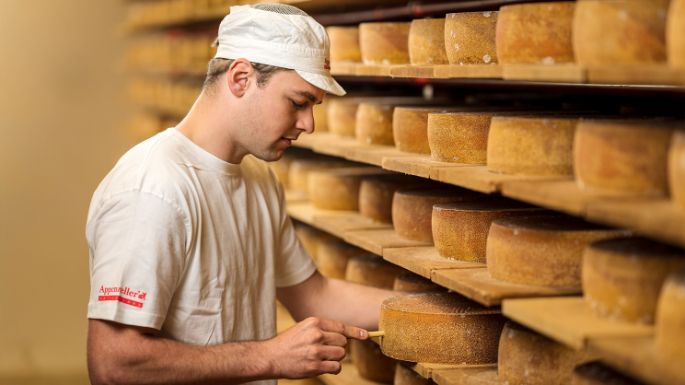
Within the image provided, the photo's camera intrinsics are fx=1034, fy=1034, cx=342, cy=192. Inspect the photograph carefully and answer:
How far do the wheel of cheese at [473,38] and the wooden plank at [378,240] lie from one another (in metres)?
0.54

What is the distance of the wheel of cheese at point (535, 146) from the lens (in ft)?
6.48

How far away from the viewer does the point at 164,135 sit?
2453 mm

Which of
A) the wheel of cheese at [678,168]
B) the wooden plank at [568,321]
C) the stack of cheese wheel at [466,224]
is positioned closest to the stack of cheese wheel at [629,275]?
the wooden plank at [568,321]

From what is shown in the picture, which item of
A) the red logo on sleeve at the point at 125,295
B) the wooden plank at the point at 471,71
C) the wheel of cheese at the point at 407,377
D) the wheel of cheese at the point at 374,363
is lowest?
the wheel of cheese at the point at 374,363

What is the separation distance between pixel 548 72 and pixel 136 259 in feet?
3.18

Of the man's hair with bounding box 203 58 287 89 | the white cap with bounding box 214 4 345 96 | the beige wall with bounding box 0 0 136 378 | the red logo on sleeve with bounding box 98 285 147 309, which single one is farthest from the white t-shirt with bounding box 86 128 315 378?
the beige wall with bounding box 0 0 136 378

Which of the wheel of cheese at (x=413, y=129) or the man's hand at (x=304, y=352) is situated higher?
the wheel of cheese at (x=413, y=129)

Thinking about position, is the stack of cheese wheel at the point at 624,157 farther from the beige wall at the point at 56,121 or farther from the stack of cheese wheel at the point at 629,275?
the beige wall at the point at 56,121

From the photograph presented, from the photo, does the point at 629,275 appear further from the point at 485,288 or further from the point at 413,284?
the point at 413,284

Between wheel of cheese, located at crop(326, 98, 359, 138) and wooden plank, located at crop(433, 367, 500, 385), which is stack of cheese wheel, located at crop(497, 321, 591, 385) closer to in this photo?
wooden plank, located at crop(433, 367, 500, 385)

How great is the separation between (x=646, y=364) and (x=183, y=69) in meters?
4.56

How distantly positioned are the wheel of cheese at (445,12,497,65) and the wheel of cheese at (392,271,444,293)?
62 centimetres

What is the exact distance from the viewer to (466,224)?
92.7 inches

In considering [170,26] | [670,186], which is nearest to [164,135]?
[670,186]
